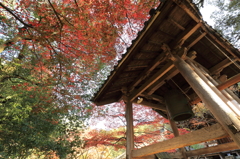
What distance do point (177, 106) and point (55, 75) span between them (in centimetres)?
464

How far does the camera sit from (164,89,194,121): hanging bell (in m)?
3.19

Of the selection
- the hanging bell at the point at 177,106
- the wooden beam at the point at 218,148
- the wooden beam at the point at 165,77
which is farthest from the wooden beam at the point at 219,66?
the wooden beam at the point at 218,148

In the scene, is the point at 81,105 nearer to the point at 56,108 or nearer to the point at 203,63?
the point at 56,108

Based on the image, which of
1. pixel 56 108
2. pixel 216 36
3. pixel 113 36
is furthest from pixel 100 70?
pixel 216 36

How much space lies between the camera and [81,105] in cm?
A: 734

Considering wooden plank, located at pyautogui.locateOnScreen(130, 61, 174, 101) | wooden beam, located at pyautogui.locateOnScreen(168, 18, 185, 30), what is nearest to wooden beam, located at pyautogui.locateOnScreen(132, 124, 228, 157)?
wooden plank, located at pyautogui.locateOnScreen(130, 61, 174, 101)

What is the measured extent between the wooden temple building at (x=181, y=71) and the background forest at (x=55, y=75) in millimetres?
1460

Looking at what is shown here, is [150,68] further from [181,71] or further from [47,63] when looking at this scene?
[47,63]

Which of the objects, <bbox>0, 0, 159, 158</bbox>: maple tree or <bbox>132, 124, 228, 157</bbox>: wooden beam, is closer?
<bbox>132, 124, 228, 157</bbox>: wooden beam

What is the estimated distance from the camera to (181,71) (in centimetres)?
256

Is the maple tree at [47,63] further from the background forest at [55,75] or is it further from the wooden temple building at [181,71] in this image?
the wooden temple building at [181,71]

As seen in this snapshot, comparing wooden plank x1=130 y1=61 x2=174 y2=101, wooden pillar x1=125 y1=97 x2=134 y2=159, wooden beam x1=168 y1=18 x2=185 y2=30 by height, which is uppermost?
wooden beam x1=168 y1=18 x2=185 y2=30

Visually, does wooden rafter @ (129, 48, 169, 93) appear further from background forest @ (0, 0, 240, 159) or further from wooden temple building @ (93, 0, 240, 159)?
background forest @ (0, 0, 240, 159)

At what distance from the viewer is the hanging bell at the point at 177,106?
3.19 m
